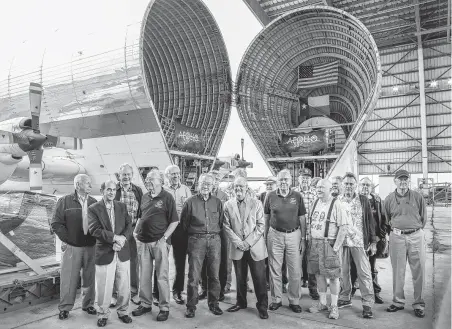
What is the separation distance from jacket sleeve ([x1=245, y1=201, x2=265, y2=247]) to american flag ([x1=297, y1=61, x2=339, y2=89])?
1362 centimetres

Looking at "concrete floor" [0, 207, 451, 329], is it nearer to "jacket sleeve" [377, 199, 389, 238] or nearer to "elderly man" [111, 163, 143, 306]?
"elderly man" [111, 163, 143, 306]

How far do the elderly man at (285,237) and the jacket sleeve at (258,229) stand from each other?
0.28 m

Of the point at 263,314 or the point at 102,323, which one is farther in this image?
the point at 263,314

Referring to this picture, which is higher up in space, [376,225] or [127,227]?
[127,227]

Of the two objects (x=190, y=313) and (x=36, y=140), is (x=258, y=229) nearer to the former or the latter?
(x=190, y=313)

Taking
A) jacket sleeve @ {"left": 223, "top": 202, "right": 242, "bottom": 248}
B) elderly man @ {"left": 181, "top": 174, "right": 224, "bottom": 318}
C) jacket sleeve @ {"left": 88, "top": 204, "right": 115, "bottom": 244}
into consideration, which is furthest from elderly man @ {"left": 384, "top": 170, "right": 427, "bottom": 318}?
jacket sleeve @ {"left": 88, "top": 204, "right": 115, "bottom": 244}

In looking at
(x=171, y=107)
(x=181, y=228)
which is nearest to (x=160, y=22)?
(x=171, y=107)

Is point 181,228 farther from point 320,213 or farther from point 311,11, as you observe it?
point 311,11

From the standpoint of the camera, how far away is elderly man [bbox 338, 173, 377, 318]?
457 cm

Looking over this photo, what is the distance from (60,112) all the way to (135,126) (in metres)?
3.03

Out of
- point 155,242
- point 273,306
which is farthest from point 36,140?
point 273,306

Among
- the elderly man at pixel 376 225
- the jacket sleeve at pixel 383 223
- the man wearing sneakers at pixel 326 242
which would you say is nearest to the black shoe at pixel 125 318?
the man wearing sneakers at pixel 326 242

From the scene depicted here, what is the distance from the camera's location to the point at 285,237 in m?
4.79

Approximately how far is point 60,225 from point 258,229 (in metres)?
2.52
